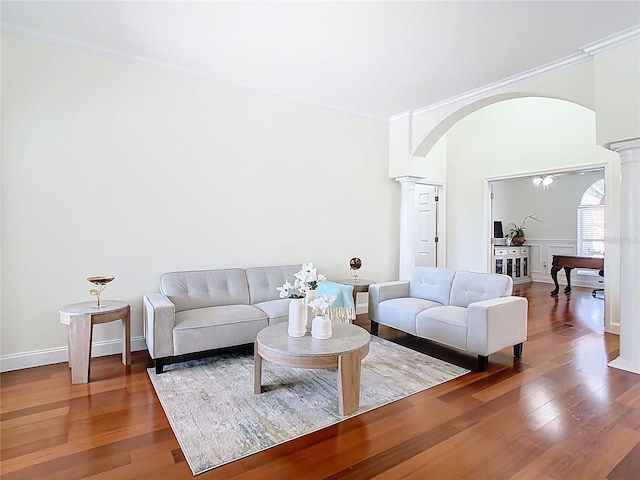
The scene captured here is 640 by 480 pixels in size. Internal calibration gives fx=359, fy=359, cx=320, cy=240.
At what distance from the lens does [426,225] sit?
6668 mm

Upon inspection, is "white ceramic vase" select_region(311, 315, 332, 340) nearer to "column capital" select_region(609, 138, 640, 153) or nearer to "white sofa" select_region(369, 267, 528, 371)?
"white sofa" select_region(369, 267, 528, 371)

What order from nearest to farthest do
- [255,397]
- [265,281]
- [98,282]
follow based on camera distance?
[255,397], [98,282], [265,281]

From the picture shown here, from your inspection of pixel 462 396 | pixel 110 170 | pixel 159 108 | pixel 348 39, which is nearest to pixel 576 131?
pixel 348 39

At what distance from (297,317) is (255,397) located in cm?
65

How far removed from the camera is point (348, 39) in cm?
Result: 313

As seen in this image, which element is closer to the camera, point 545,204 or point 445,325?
point 445,325

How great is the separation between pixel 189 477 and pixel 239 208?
2.90 metres

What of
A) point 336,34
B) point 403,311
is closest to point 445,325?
point 403,311

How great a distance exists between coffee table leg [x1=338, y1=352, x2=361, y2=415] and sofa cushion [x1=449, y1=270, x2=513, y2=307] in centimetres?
188

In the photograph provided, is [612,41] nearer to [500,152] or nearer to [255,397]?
[500,152]

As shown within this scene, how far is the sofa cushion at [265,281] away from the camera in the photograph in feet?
13.1

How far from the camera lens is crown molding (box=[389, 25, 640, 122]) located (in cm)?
305

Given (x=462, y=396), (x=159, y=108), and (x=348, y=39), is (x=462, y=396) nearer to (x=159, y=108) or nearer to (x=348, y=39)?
(x=348, y=39)

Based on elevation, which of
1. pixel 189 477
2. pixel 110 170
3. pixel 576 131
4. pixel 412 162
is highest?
pixel 576 131
